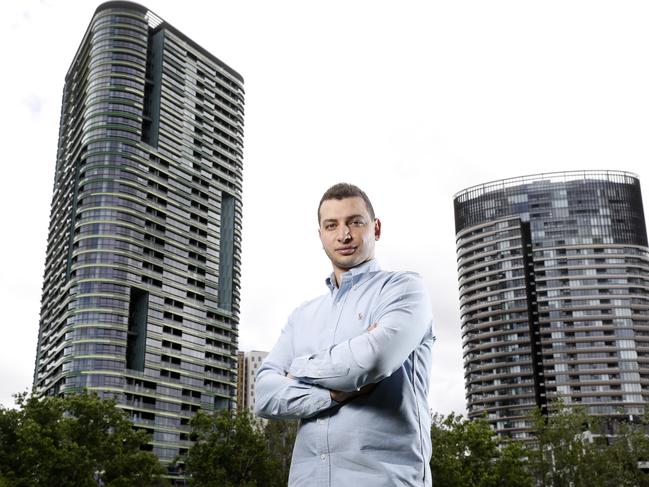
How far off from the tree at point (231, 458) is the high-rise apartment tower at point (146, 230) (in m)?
48.3

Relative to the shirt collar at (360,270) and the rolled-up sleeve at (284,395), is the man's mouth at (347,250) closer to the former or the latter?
the shirt collar at (360,270)

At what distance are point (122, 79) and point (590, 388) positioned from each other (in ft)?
314

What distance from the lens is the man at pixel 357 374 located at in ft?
7.89

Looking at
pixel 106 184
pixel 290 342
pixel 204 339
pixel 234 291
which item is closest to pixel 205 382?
pixel 204 339

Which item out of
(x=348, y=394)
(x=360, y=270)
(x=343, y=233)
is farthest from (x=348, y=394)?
(x=343, y=233)

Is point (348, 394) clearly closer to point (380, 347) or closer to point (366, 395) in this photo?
point (366, 395)

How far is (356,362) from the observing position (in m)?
2.40

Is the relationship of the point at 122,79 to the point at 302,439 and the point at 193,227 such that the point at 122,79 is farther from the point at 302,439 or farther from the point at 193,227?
the point at 302,439

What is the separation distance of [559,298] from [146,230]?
261ft

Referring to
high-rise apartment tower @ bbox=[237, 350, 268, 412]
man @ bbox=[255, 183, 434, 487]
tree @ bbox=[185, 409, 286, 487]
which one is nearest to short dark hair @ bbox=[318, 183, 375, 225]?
man @ bbox=[255, 183, 434, 487]

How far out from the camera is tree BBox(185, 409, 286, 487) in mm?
37000

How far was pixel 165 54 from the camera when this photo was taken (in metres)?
108

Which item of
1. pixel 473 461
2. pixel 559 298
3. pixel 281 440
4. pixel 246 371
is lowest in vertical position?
pixel 473 461

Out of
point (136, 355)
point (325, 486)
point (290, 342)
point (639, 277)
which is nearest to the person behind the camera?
point (325, 486)
